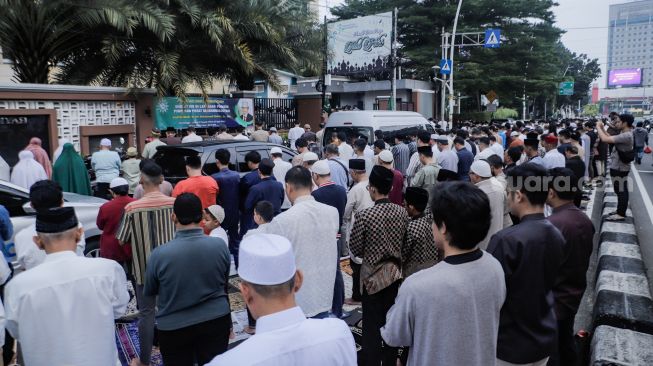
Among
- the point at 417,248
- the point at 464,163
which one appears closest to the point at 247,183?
the point at 417,248

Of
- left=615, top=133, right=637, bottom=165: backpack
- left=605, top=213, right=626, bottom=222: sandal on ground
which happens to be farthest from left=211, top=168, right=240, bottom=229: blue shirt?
left=605, top=213, right=626, bottom=222: sandal on ground

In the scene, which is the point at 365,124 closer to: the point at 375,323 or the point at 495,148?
the point at 495,148

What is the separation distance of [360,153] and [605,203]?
589 centimetres

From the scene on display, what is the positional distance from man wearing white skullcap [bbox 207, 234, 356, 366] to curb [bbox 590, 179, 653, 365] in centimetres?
329

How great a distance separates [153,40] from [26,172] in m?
7.32

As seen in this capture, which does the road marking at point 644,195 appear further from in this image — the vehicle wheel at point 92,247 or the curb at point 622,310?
the vehicle wheel at point 92,247

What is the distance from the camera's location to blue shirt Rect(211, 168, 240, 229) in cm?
689

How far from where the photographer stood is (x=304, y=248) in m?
3.95

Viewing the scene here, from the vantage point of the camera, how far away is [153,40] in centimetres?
1433

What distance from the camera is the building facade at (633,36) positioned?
13525cm

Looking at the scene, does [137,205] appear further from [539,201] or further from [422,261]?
[539,201]

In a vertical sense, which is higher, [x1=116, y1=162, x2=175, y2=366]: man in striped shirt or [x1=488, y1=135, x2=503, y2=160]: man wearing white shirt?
[x1=488, y1=135, x2=503, y2=160]: man wearing white shirt

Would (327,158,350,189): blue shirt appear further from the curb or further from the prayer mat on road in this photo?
the curb

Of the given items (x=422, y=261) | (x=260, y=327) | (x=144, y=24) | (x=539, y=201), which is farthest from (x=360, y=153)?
(x=144, y=24)
